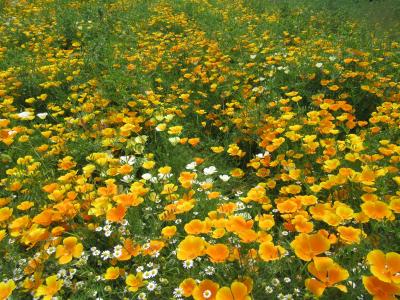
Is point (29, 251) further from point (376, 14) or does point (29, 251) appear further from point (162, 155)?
point (376, 14)

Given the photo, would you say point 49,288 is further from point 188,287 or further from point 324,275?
point 324,275

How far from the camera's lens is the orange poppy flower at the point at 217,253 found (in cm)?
166

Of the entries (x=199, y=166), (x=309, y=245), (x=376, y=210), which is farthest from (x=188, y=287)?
(x=199, y=166)

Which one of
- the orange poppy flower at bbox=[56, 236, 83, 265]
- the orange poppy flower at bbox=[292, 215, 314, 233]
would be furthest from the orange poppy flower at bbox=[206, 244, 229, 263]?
the orange poppy flower at bbox=[56, 236, 83, 265]

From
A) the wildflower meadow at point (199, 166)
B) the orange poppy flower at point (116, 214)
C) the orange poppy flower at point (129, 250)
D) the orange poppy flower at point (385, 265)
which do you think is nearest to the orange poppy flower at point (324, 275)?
the wildflower meadow at point (199, 166)

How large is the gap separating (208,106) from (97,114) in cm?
126

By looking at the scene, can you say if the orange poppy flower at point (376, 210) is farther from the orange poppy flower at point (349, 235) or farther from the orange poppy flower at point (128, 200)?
the orange poppy flower at point (128, 200)

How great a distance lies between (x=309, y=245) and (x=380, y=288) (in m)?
0.32

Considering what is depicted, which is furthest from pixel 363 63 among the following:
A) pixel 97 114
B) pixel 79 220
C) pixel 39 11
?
pixel 39 11

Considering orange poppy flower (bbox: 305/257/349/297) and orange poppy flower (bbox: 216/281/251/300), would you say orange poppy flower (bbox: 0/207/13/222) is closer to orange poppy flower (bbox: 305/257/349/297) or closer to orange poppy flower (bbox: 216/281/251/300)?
orange poppy flower (bbox: 216/281/251/300)

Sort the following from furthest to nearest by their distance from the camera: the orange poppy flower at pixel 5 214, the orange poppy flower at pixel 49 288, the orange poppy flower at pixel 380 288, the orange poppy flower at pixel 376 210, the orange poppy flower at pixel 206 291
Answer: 1. the orange poppy flower at pixel 5 214
2. the orange poppy flower at pixel 376 210
3. the orange poppy flower at pixel 49 288
4. the orange poppy flower at pixel 206 291
5. the orange poppy flower at pixel 380 288

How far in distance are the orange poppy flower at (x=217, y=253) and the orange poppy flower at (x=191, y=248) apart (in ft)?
0.17

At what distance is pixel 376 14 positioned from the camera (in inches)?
352

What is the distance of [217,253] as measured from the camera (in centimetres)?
168
